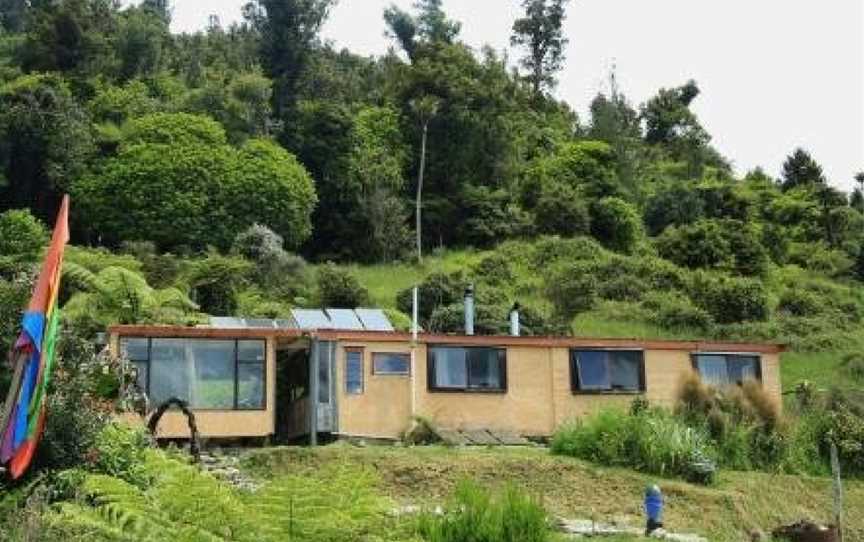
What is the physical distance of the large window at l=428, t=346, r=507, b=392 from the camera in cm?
2547

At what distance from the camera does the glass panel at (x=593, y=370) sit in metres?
26.2

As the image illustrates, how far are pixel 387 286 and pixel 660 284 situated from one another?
394 inches

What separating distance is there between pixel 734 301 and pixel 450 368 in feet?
69.2

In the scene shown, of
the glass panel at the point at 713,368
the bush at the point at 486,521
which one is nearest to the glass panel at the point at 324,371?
the glass panel at the point at 713,368

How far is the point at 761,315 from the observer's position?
4438 centimetres

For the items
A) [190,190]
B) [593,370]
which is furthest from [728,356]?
[190,190]

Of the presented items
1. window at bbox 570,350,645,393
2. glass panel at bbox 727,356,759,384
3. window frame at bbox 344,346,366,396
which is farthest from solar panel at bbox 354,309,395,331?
glass panel at bbox 727,356,759,384

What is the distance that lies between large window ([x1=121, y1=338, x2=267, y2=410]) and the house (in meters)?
0.02

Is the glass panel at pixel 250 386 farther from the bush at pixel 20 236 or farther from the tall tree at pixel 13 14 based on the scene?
the tall tree at pixel 13 14

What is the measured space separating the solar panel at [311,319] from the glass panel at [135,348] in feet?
11.6

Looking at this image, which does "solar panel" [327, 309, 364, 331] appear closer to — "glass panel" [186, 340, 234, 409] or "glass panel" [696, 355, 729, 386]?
"glass panel" [186, 340, 234, 409]

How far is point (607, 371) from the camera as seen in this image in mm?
26391

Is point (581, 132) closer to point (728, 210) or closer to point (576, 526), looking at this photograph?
point (728, 210)

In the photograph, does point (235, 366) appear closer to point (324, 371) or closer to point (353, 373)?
point (324, 371)
